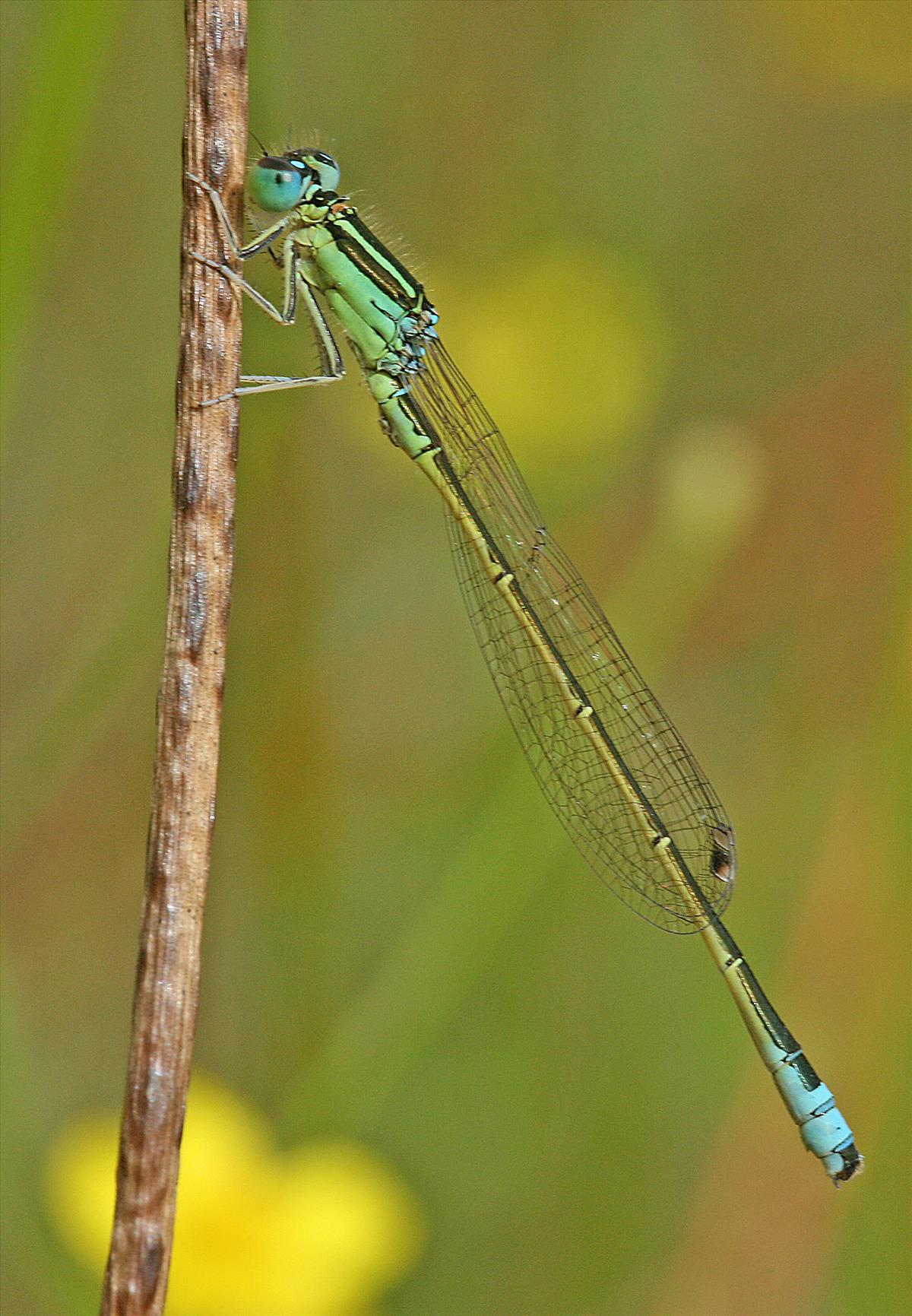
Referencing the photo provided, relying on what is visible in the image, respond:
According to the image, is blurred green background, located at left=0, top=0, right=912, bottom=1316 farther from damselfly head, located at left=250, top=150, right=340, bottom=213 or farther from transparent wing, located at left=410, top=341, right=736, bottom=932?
damselfly head, located at left=250, top=150, right=340, bottom=213

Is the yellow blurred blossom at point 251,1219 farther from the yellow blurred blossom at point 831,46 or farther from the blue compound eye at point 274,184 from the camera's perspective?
the yellow blurred blossom at point 831,46

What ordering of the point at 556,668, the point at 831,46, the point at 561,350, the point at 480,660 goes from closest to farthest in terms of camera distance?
the point at 556,668, the point at 561,350, the point at 480,660, the point at 831,46

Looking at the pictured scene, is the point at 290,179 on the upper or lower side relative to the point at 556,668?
upper

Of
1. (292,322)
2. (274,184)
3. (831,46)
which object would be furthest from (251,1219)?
(831,46)

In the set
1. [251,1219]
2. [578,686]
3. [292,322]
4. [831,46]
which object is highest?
[831,46]

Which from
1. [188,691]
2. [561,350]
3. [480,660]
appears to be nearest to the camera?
[188,691]

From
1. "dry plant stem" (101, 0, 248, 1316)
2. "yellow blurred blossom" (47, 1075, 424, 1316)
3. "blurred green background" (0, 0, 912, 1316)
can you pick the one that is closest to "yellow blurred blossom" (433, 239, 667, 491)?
"blurred green background" (0, 0, 912, 1316)

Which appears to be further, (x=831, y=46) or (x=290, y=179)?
Result: (x=831, y=46)

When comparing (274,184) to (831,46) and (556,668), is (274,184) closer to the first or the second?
(556,668)
